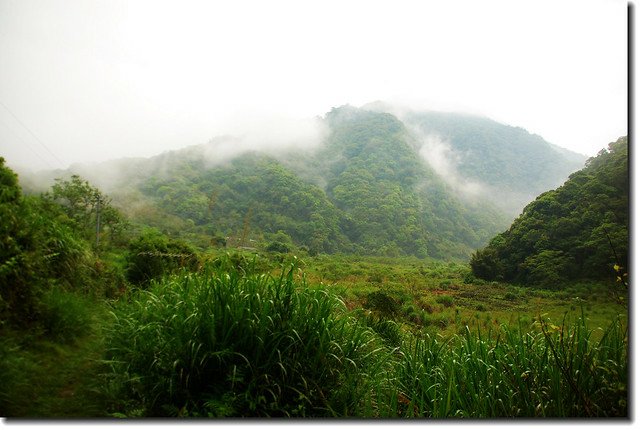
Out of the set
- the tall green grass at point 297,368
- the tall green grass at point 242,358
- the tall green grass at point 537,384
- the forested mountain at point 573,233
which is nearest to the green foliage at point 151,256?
the tall green grass at point 297,368

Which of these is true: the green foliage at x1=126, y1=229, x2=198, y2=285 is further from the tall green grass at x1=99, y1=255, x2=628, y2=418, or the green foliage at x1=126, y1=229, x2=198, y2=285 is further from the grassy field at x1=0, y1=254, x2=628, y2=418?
the tall green grass at x1=99, y1=255, x2=628, y2=418

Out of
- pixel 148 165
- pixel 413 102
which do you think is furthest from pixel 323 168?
pixel 148 165

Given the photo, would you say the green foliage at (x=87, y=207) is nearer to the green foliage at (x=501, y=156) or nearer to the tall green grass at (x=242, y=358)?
the tall green grass at (x=242, y=358)

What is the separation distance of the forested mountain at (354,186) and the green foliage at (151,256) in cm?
15

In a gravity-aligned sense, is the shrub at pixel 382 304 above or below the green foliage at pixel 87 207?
below

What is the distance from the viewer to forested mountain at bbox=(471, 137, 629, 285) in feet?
10.1

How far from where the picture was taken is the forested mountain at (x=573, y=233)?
3070mm

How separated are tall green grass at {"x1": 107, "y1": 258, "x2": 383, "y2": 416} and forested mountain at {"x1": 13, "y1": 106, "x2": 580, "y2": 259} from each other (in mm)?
1985

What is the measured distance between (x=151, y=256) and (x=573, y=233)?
16.0ft

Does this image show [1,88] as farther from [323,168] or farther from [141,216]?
[323,168]

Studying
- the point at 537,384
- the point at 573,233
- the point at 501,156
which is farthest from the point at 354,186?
the point at 537,384

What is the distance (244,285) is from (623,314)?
2920mm

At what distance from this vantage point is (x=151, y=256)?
172 inches

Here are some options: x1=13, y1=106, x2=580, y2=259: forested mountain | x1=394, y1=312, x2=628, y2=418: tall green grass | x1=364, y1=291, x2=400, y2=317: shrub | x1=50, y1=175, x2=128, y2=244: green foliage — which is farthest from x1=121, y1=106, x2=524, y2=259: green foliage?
x1=394, y1=312, x2=628, y2=418: tall green grass
